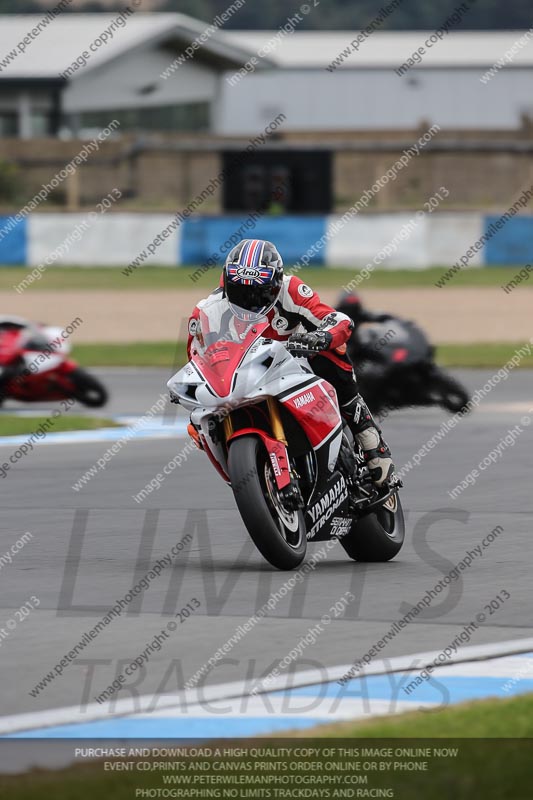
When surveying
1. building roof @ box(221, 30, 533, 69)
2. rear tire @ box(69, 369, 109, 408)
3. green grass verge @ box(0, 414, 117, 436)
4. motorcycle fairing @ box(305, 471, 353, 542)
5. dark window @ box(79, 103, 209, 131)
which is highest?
motorcycle fairing @ box(305, 471, 353, 542)

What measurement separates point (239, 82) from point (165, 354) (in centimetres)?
4512

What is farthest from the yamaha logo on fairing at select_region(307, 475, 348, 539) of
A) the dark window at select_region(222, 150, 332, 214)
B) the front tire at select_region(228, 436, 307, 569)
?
the dark window at select_region(222, 150, 332, 214)

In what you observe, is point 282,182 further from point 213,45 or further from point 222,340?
point 222,340

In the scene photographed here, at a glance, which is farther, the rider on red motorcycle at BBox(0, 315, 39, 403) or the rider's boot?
the rider on red motorcycle at BBox(0, 315, 39, 403)

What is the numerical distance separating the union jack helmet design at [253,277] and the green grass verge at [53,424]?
8416 mm

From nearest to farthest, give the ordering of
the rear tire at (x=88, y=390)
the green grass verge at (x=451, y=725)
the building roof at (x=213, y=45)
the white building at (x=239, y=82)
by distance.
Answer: the green grass verge at (x=451, y=725), the rear tire at (x=88, y=390), the building roof at (x=213, y=45), the white building at (x=239, y=82)

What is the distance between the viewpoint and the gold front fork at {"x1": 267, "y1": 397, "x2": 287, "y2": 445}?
29.0ft

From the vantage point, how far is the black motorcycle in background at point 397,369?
60.8 ft

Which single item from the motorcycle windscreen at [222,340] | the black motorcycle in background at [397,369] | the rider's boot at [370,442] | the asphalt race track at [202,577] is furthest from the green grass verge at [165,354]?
the motorcycle windscreen at [222,340]

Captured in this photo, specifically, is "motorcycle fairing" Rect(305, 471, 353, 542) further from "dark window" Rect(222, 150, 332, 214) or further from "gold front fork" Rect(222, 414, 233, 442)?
"dark window" Rect(222, 150, 332, 214)

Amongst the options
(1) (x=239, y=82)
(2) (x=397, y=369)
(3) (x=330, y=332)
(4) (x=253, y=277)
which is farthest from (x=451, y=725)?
(1) (x=239, y=82)

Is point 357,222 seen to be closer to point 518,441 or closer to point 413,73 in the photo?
point 518,441

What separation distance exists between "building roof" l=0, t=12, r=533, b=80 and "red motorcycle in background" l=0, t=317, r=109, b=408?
36817 millimetres

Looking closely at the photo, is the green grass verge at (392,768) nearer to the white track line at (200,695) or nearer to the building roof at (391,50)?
the white track line at (200,695)
